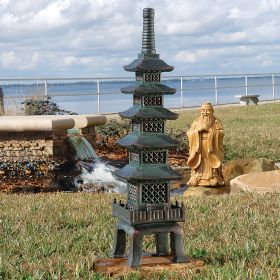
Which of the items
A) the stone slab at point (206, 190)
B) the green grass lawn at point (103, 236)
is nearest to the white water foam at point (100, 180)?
the stone slab at point (206, 190)

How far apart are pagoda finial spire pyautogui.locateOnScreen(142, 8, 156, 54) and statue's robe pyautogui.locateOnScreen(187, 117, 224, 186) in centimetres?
593

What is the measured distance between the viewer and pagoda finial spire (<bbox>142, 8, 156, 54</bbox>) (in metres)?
5.91

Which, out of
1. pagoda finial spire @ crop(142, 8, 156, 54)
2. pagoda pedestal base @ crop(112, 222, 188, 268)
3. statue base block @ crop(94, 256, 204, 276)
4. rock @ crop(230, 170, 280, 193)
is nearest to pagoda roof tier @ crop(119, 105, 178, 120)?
pagoda finial spire @ crop(142, 8, 156, 54)

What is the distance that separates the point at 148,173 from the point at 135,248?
1.93 ft

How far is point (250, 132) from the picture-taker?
19.6 m

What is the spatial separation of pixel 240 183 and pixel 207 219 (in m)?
3.05

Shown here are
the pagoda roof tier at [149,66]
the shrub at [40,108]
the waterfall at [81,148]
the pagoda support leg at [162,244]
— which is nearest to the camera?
the pagoda roof tier at [149,66]

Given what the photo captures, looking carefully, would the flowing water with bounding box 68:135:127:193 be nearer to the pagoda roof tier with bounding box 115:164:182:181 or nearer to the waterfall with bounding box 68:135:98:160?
the waterfall with bounding box 68:135:98:160

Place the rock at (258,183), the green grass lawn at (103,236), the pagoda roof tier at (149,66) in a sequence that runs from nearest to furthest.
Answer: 1. the pagoda roof tier at (149,66)
2. the green grass lawn at (103,236)
3. the rock at (258,183)

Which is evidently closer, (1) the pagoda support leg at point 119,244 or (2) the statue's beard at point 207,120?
(1) the pagoda support leg at point 119,244

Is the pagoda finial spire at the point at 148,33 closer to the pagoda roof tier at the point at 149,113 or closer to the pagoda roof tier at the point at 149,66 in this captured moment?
the pagoda roof tier at the point at 149,66

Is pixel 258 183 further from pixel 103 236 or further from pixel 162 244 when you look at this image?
pixel 162 244

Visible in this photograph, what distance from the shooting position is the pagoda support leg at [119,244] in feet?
20.0

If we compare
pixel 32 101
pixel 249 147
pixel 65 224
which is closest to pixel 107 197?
pixel 65 224
